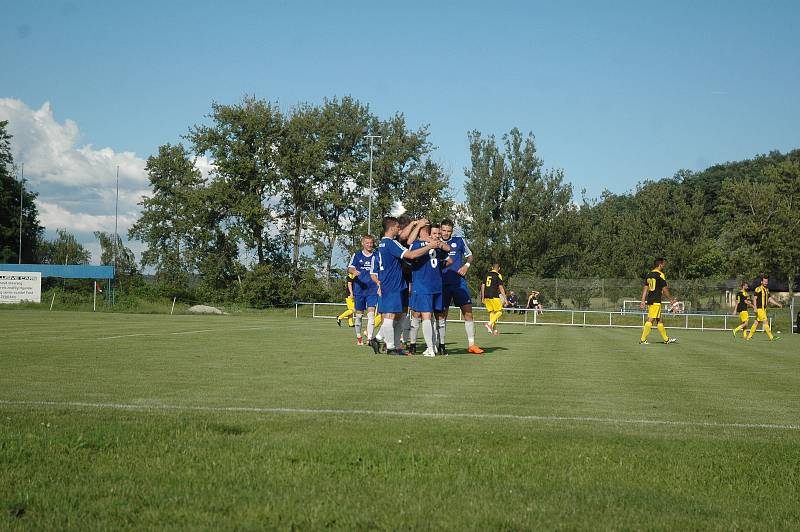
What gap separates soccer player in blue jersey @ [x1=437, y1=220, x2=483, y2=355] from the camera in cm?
1536

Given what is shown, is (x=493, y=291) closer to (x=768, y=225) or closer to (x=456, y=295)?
(x=456, y=295)

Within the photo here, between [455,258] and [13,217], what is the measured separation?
6747cm

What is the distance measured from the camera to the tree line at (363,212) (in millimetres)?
60250

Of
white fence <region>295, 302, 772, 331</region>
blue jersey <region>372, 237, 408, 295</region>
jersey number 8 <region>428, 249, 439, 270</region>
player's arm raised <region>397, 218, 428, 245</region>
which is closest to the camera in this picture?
jersey number 8 <region>428, 249, 439, 270</region>

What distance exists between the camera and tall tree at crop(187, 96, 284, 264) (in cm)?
5972

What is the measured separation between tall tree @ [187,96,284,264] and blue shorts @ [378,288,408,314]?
45.8 metres

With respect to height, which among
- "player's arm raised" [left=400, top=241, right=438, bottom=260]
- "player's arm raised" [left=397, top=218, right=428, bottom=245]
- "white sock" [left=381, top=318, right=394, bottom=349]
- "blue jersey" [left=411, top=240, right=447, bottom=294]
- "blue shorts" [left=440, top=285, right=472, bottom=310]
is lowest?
"white sock" [left=381, top=318, right=394, bottom=349]

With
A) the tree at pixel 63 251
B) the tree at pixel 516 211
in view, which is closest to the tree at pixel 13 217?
the tree at pixel 63 251

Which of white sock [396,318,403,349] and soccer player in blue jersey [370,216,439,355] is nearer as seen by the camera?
soccer player in blue jersey [370,216,439,355]

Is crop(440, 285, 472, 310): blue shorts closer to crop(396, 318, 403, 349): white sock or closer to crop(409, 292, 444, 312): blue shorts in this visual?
crop(396, 318, 403, 349): white sock

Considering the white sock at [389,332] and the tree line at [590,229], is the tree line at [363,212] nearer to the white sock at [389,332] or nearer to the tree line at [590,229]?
the tree line at [590,229]

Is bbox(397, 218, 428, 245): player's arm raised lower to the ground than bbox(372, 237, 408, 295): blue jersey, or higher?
higher

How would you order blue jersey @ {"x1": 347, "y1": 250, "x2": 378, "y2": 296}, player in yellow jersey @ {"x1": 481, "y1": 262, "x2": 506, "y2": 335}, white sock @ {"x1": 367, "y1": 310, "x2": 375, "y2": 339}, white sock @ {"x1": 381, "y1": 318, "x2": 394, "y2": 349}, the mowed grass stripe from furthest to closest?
player in yellow jersey @ {"x1": 481, "y1": 262, "x2": 506, "y2": 335}, blue jersey @ {"x1": 347, "y1": 250, "x2": 378, "y2": 296}, white sock @ {"x1": 367, "y1": 310, "x2": 375, "y2": 339}, white sock @ {"x1": 381, "y1": 318, "x2": 394, "y2": 349}, the mowed grass stripe

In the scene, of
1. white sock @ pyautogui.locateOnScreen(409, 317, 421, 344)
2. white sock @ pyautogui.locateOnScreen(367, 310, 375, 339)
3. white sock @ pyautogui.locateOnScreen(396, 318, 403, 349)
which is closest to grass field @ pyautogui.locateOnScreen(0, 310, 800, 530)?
white sock @ pyautogui.locateOnScreen(396, 318, 403, 349)
